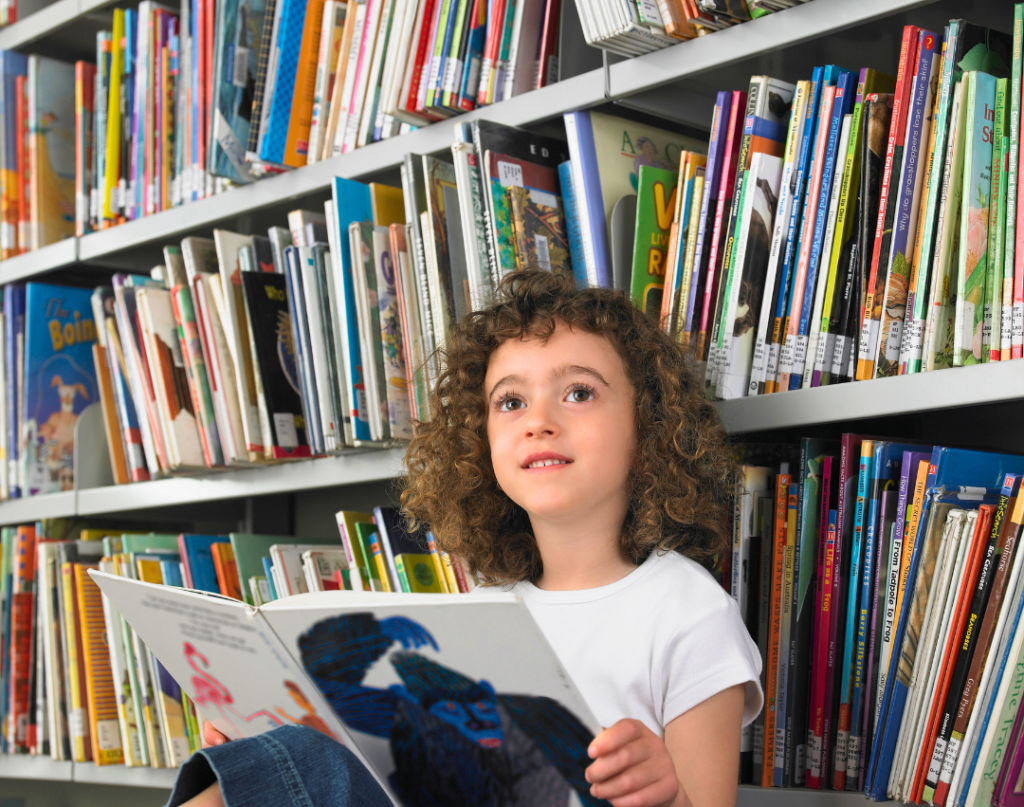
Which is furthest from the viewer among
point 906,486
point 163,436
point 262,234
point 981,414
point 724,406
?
point 262,234

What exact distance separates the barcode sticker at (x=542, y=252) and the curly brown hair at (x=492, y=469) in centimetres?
3

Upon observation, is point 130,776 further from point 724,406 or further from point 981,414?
point 981,414

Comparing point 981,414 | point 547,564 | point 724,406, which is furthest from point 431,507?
point 981,414

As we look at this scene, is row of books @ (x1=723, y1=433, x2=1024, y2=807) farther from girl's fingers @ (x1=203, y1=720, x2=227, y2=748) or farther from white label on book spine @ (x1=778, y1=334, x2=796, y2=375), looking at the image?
girl's fingers @ (x1=203, y1=720, x2=227, y2=748)

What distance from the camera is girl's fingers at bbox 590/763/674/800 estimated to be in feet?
1.95

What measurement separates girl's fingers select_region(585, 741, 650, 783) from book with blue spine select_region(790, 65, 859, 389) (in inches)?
17.3

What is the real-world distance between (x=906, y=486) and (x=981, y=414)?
299mm

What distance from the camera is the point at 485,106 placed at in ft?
3.70

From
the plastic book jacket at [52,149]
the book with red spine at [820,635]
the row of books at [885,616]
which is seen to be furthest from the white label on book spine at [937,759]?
the plastic book jacket at [52,149]

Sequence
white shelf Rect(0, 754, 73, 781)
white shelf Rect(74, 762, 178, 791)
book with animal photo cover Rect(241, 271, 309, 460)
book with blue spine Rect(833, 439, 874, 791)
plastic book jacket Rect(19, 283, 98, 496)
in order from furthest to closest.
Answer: plastic book jacket Rect(19, 283, 98, 496) → white shelf Rect(0, 754, 73, 781) → white shelf Rect(74, 762, 178, 791) → book with animal photo cover Rect(241, 271, 309, 460) → book with blue spine Rect(833, 439, 874, 791)

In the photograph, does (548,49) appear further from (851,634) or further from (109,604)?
(109,604)

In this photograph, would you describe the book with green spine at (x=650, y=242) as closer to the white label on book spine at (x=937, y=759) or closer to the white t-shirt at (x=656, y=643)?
the white t-shirt at (x=656, y=643)

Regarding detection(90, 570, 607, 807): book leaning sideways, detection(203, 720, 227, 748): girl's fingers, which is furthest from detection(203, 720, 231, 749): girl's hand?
detection(90, 570, 607, 807): book leaning sideways

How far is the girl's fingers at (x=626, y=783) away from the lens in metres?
0.59
